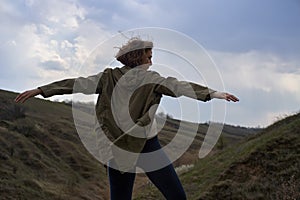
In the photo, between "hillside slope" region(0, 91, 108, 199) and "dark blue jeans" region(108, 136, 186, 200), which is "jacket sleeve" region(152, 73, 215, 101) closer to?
"dark blue jeans" region(108, 136, 186, 200)

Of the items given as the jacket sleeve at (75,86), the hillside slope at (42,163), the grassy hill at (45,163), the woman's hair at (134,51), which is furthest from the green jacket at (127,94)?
the hillside slope at (42,163)

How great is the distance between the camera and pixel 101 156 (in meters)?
3.93

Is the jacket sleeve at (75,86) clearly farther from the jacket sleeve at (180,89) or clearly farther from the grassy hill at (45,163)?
the grassy hill at (45,163)

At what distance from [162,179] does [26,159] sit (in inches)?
1208

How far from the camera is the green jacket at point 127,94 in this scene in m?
3.82

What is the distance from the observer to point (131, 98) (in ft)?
12.8

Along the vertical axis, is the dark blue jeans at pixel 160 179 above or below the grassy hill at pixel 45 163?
below

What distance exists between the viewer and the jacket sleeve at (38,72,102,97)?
3.95 metres

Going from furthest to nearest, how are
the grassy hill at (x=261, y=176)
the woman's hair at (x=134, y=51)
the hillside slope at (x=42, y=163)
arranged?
the hillside slope at (x=42, y=163) → the grassy hill at (x=261, y=176) → the woman's hair at (x=134, y=51)

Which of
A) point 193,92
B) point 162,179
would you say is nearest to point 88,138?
point 162,179

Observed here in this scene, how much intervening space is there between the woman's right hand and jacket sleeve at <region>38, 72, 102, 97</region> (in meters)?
0.04

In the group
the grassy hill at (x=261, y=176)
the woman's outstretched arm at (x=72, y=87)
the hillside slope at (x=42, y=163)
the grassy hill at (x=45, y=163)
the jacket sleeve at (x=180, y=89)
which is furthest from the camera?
the hillside slope at (x=42, y=163)

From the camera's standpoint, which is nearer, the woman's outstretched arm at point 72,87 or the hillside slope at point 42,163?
the woman's outstretched arm at point 72,87

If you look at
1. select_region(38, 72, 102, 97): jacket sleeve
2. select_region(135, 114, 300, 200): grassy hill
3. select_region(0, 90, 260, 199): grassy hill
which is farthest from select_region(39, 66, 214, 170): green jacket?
select_region(0, 90, 260, 199): grassy hill
